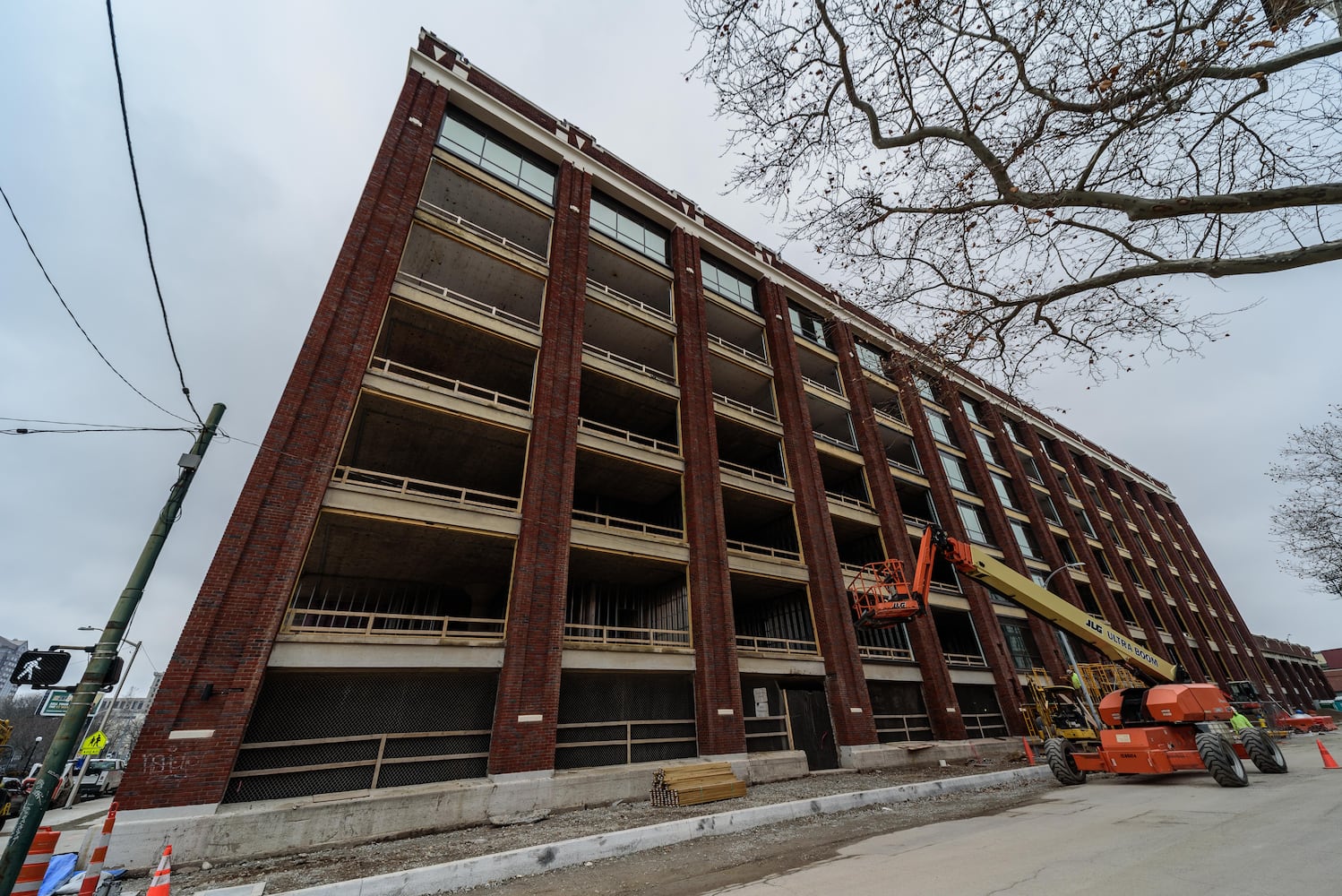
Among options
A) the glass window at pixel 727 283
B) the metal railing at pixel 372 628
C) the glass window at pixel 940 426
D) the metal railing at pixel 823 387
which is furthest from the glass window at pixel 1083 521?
the metal railing at pixel 372 628

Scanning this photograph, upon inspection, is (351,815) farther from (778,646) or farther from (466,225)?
(466,225)

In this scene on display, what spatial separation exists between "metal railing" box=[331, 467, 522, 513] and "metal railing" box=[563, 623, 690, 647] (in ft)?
13.7

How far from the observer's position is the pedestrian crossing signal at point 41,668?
691cm

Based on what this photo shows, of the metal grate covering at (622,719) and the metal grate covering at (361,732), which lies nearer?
the metal grate covering at (361,732)

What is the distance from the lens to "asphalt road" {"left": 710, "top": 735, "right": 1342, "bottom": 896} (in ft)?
17.5

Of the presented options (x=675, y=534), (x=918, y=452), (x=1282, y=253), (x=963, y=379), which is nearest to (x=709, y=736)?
(x=675, y=534)

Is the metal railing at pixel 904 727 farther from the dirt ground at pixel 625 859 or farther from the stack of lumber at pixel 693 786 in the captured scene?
the stack of lumber at pixel 693 786

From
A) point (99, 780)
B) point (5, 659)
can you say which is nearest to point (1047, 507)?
point (99, 780)

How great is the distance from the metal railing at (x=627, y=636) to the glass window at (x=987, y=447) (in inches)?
1010

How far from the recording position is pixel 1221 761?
10891mm

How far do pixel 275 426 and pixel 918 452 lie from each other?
2816 cm

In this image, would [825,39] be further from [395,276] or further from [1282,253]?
[395,276]

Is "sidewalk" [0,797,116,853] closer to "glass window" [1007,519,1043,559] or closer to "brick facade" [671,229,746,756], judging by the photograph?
"brick facade" [671,229,746,756]

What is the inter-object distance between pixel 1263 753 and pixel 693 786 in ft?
48.1
